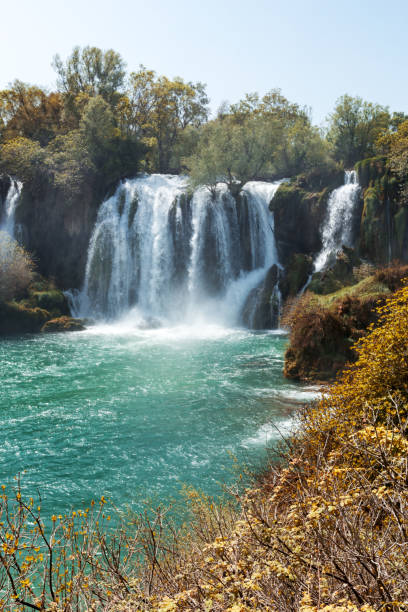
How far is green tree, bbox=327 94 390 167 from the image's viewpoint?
36.8 m

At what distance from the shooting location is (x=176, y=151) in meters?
45.1

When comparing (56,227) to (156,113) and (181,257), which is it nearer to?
(181,257)

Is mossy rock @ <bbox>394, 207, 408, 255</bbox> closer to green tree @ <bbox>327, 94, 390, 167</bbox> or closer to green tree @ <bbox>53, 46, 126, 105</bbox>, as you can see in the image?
green tree @ <bbox>327, 94, 390, 167</bbox>

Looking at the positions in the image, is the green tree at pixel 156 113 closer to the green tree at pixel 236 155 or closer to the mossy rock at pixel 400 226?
the green tree at pixel 236 155

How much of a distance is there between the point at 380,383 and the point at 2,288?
26327 millimetres

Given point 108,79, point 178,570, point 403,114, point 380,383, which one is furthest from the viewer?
point 108,79

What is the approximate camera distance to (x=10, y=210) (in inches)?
1352

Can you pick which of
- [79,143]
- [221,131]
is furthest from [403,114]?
[79,143]

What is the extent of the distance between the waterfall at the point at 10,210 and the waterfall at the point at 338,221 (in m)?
23.9

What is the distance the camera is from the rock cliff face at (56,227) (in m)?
34.2

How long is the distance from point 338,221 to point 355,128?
14.1 meters

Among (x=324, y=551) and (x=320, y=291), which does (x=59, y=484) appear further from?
(x=320, y=291)

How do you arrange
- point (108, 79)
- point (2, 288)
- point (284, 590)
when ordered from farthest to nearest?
point (108, 79) < point (2, 288) < point (284, 590)

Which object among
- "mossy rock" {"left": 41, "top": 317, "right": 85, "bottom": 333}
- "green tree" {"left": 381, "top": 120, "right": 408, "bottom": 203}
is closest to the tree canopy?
"green tree" {"left": 381, "top": 120, "right": 408, "bottom": 203}
